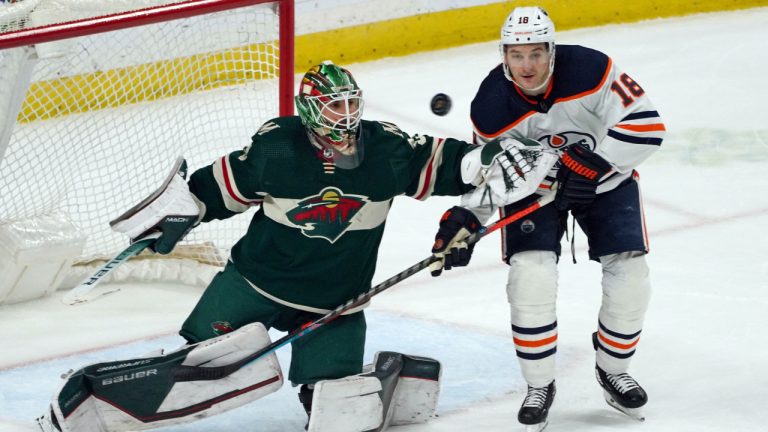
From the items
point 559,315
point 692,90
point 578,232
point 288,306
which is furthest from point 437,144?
point 692,90

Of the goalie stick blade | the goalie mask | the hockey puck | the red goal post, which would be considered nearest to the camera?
the goalie mask

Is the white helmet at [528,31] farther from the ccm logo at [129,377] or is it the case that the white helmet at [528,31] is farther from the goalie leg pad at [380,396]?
the ccm logo at [129,377]

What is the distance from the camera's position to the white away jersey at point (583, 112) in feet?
9.26

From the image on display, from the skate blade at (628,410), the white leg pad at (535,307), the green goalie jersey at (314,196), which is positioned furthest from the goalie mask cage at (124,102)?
the skate blade at (628,410)

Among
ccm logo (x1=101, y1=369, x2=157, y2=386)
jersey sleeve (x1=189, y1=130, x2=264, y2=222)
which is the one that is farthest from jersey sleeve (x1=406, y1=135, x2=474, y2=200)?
ccm logo (x1=101, y1=369, x2=157, y2=386)

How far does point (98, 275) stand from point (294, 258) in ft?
1.37

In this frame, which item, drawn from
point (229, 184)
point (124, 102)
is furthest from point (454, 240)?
point (124, 102)

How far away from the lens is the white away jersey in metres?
2.82

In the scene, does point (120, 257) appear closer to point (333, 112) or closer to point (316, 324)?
point (316, 324)

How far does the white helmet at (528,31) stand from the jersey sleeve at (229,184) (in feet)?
1.87

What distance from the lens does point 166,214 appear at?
113 inches

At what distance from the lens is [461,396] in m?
3.20

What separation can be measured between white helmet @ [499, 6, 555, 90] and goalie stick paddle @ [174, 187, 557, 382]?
28 centimetres

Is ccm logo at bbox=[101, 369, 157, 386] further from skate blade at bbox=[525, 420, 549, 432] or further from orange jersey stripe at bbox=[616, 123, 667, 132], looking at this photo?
orange jersey stripe at bbox=[616, 123, 667, 132]
